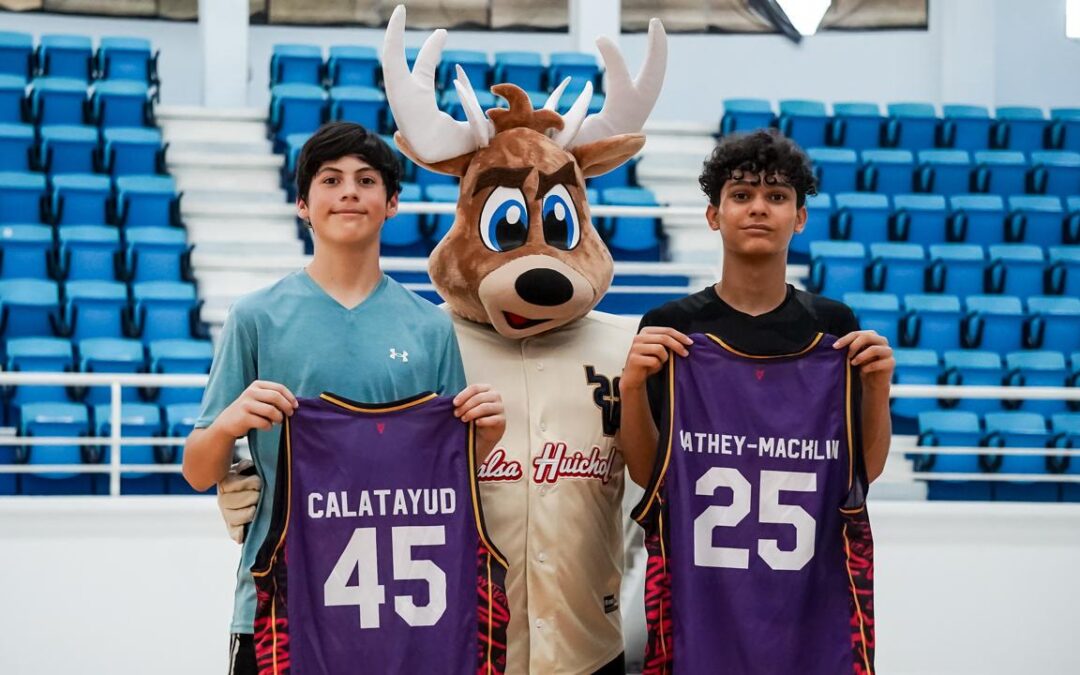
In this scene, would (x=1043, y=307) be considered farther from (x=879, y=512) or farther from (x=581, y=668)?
(x=581, y=668)

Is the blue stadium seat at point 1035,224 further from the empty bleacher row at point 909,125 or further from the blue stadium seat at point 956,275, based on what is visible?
the empty bleacher row at point 909,125

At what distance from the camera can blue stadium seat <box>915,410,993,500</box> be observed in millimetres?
6613

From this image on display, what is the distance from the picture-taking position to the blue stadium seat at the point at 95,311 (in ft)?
21.7

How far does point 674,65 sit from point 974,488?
4674 mm

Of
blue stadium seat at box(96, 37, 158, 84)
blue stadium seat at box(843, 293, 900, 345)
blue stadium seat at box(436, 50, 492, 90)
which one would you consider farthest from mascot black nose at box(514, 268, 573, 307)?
blue stadium seat at box(96, 37, 158, 84)

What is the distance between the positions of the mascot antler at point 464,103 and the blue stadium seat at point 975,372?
4.67 meters

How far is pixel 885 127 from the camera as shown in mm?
9102

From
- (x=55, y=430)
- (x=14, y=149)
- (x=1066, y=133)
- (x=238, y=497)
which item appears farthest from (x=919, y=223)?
(x=238, y=497)

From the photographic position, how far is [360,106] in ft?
26.9

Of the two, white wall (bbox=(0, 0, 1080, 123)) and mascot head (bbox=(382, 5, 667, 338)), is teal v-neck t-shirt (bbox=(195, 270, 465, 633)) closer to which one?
mascot head (bbox=(382, 5, 667, 338))

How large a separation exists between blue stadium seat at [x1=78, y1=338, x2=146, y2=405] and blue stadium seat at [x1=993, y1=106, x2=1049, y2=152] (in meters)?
6.25

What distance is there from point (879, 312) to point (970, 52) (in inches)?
149

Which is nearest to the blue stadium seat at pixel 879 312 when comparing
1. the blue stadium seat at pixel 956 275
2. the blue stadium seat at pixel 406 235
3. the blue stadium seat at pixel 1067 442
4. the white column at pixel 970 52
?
the blue stadium seat at pixel 956 275

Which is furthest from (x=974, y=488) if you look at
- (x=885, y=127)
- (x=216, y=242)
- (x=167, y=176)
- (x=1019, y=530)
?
(x=167, y=176)
